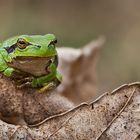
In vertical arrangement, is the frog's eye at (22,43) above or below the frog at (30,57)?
above

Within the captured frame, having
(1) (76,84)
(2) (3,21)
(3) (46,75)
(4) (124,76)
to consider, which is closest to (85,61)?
(1) (76,84)

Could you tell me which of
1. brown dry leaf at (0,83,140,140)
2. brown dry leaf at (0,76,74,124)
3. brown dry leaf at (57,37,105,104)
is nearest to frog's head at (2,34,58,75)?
brown dry leaf at (0,76,74,124)

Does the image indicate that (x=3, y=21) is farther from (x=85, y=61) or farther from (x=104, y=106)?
(x=104, y=106)

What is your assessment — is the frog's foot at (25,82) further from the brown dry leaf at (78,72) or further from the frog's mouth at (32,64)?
the brown dry leaf at (78,72)

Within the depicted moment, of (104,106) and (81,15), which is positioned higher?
(104,106)

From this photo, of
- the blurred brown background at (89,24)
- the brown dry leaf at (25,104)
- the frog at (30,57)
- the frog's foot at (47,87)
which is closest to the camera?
the brown dry leaf at (25,104)

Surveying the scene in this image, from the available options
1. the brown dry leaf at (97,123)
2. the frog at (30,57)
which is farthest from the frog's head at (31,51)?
the brown dry leaf at (97,123)
